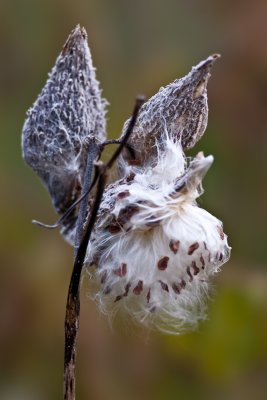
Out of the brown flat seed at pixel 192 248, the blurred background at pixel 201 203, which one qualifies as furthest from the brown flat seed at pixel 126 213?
the blurred background at pixel 201 203

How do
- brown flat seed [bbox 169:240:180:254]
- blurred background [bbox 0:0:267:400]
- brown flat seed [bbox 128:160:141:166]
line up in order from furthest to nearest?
blurred background [bbox 0:0:267:400] < brown flat seed [bbox 128:160:141:166] < brown flat seed [bbox 169:240:180:254]

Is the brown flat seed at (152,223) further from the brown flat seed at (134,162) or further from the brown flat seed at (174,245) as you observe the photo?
the brown flat seed at (134,162)

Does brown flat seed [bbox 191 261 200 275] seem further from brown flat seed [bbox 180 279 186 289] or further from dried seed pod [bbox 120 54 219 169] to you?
dried seed pod [bbox 120 54 219 169]

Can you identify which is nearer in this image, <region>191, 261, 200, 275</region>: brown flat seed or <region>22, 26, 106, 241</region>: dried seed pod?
<region>191, 261, 200, 275</region>: brown flat seed

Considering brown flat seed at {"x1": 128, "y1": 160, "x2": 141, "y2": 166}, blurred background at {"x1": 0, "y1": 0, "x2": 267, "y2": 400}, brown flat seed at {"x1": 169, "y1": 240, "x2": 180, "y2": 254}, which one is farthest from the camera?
blurred background at {"x1": 0, "y1": 0, "x2": 267, "y2": 400}

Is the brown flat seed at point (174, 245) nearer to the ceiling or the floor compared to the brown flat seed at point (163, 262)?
nearer to the ceiling

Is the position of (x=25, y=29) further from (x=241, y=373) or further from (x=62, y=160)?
(x=62, y=160)

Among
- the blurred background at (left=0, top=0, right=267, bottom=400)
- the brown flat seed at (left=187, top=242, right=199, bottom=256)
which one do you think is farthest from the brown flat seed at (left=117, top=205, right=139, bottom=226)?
the blurred background at (left=0, top=0, right=267, bottom=400)

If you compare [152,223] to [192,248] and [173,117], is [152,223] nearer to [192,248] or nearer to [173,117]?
[192,248]

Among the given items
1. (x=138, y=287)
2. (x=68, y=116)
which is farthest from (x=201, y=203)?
(x=138, y=287)
